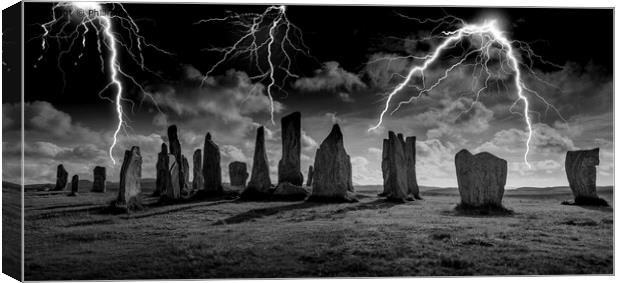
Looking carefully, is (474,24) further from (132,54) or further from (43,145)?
(43,145)

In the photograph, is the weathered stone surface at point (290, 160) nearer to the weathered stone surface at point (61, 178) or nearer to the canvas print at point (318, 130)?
the canvas print at point (318, 130)

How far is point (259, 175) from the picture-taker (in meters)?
21.1

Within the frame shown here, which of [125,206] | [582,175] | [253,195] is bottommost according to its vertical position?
[125,206]

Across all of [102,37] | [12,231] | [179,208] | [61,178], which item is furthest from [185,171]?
[12,231]

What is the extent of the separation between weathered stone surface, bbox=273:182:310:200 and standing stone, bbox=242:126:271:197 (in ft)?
1.18

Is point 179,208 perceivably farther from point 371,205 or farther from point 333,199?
point 371,205

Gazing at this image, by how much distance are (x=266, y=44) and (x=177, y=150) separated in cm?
452

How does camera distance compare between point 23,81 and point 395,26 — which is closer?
point 23,81

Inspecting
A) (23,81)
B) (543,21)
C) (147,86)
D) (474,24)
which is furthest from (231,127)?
(543,21)

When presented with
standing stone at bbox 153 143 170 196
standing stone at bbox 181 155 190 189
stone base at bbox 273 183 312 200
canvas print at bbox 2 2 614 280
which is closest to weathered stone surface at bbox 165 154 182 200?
standing stone at bbox 153 143 170 196

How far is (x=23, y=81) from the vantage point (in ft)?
47.2

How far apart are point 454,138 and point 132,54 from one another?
842 cm

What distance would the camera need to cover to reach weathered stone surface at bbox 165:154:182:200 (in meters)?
19.9

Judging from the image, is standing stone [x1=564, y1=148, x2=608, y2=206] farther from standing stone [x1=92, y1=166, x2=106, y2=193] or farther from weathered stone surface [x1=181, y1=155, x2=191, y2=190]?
standing stone [x1=92, y1=166, x2=106, y2=193]
